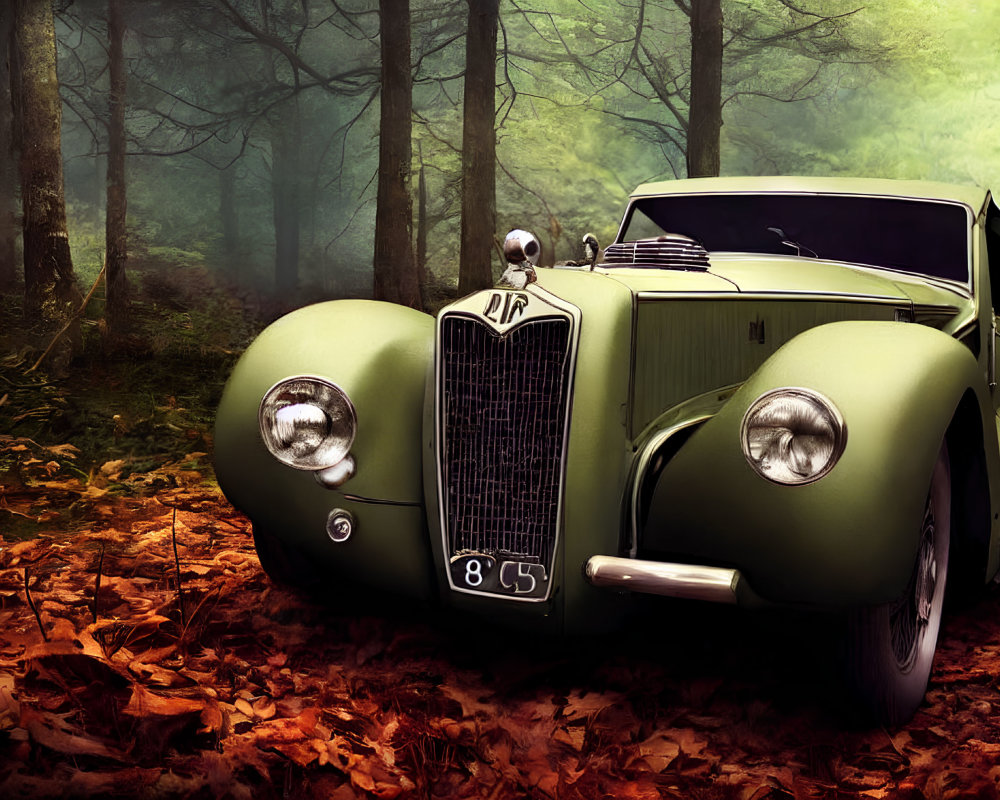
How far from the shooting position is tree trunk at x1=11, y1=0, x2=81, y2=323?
30.1 feet

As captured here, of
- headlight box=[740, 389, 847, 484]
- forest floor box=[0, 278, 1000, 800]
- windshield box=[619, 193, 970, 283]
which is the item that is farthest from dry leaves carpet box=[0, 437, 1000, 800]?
windshield box=[619, 193, 970, 283]

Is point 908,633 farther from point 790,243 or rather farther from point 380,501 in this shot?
point 790,243

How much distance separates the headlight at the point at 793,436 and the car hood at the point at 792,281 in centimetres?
69

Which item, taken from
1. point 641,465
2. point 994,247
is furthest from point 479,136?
point 641,465

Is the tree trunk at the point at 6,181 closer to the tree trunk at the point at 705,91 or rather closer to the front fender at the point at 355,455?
the tree trunk at the point at 705,91

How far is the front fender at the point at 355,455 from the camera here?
3.46m

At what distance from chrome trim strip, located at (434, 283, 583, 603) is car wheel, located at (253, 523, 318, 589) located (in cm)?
84

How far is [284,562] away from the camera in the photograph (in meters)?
3.98

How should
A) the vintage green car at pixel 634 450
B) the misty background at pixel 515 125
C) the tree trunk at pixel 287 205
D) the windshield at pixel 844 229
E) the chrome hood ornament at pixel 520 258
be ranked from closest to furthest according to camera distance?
the vintage green car at pixel 634 450 → the chrome hood ornament at pixel 520 258 → the windshield at pixel 844 229 → the misty background at pixel 515 125 → the tree trunk at pixel 287 205

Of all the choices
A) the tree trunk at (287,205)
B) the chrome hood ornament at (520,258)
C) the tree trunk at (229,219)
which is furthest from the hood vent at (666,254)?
the tree trunk at (229,219)

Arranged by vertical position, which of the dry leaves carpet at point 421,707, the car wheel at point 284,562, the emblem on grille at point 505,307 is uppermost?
the emblem on grille at point 505,307

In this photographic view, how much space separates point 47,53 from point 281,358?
7282mm

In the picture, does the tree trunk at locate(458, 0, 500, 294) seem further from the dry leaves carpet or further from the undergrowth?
the dry leaves carpet

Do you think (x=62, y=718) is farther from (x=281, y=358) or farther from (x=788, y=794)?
(x=788, y=794)
